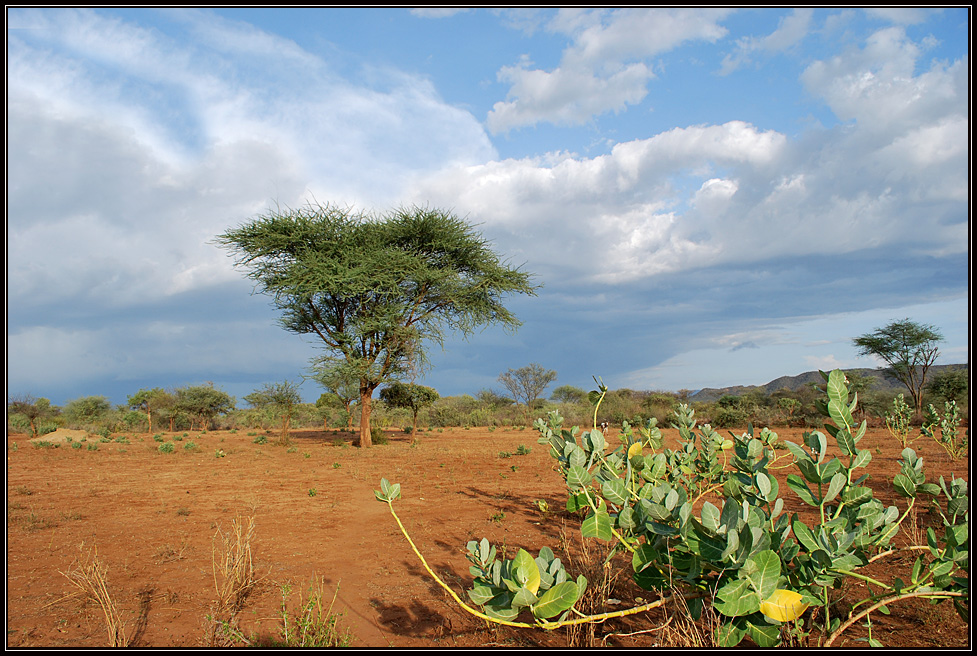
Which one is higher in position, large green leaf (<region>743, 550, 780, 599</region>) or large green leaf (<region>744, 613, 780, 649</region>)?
large green leaf (<region>743, 550, 780, 599</region>)

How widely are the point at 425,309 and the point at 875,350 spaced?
26.5 meters

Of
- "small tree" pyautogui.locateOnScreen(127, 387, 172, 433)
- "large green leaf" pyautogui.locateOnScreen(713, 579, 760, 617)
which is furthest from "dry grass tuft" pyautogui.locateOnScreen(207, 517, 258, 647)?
"small tree" pyautogui.locateOnScreen(127, 387, 172, 433)

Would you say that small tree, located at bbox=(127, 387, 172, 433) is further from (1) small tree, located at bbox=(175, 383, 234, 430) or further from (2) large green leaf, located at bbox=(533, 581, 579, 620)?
(2) large green leaf, located at bbox=(533, 581, 579, 620)

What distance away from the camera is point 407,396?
20.7 metres

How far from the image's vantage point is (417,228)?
16422 mm

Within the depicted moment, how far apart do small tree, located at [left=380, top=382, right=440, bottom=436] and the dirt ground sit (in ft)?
32.8

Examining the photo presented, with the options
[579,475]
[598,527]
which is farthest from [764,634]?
[579,475]

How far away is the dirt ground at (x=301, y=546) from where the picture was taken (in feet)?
8.43

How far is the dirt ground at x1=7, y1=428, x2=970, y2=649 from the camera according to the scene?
8.43 ft

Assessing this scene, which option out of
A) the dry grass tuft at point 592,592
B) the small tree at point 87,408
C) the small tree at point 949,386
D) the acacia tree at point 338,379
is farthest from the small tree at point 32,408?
the small tree at point 949,386

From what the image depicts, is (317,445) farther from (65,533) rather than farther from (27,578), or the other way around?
(27,578)

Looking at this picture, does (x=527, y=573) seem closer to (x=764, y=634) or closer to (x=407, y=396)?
(x=764, y=634)

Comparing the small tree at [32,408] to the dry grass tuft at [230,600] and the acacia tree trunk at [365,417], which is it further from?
the dry grass tuft at [230,600]

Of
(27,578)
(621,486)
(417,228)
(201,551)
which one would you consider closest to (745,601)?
(621,486)
